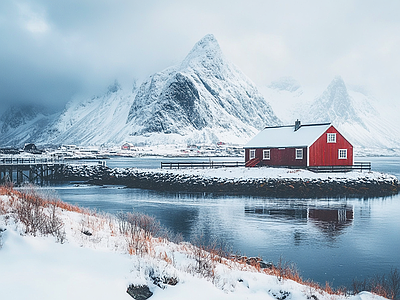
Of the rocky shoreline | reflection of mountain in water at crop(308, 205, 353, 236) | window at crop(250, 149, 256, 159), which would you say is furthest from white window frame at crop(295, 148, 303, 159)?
reflection of mountain in water at crop(308, 205, 353, 236)

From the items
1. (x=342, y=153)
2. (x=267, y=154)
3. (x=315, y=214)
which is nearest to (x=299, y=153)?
(x=267, y=154)

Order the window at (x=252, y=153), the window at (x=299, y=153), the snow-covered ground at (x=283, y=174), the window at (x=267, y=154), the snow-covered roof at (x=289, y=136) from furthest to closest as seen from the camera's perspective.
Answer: the window at (x=252, y=153) → the window at (x=267, y=154) → the snow-covered roof at (x=289, y=136) → the window at (x=299, y=153) → the snow-covered ground at (x=283, y=174)

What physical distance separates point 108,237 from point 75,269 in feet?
12.0

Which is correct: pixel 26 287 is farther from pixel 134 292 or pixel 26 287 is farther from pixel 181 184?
pixel 181 184

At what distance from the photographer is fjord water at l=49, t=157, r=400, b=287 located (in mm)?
16781

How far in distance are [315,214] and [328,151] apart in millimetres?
23540

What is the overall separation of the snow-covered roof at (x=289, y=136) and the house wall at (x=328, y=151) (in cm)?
81

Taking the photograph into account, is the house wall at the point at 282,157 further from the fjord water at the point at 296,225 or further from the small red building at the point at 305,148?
the fjord water at the point at 296,225

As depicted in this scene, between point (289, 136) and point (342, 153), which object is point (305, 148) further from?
point (342, 153)

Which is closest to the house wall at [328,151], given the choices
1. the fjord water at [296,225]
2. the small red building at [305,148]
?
the small red building at [305,148]

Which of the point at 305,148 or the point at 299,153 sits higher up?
the point at 305,148

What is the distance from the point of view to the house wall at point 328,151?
49406 mm

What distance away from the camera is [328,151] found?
50.4 m

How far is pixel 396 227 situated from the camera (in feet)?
82.2
